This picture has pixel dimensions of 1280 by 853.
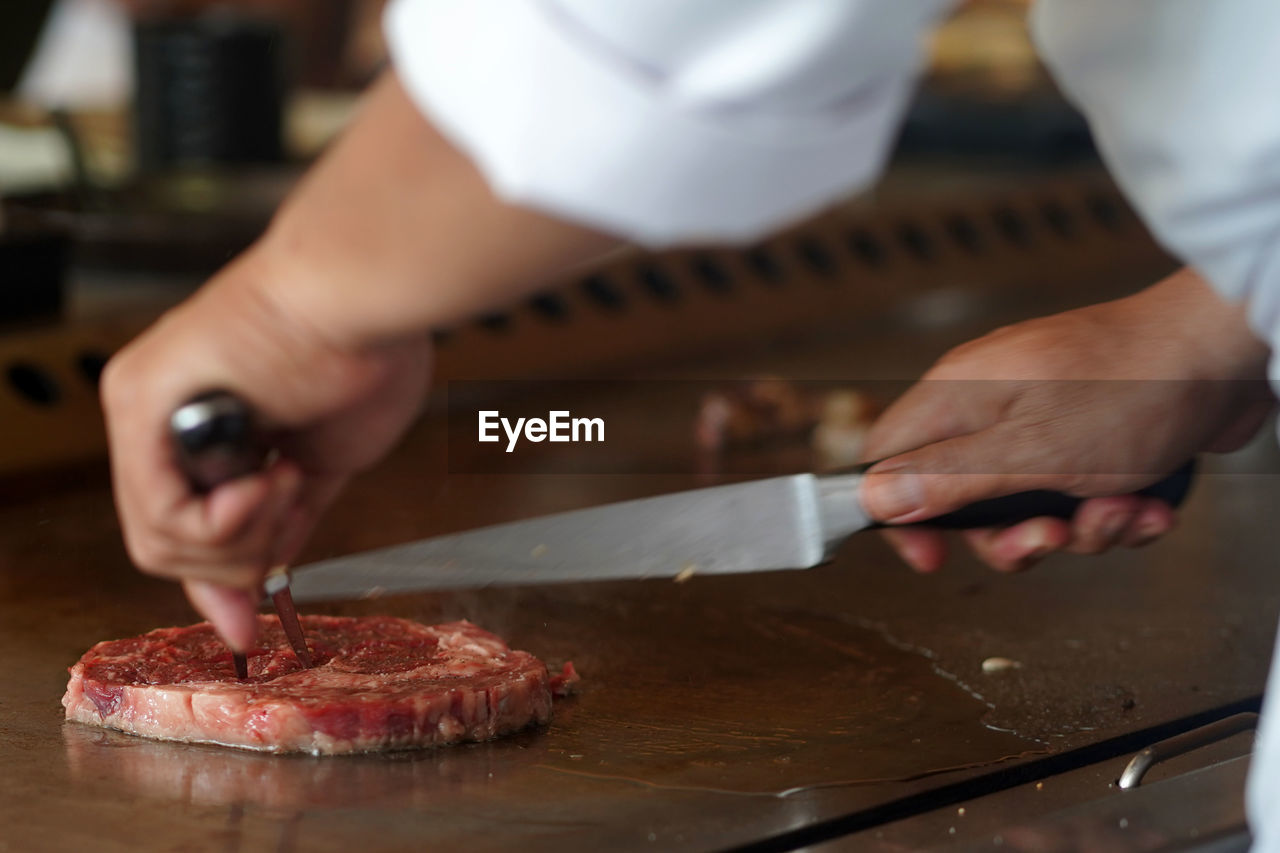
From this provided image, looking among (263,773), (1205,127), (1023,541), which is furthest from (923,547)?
(263,773)

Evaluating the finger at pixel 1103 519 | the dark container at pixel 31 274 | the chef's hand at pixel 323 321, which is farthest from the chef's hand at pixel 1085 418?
the dark container at pixel 31 274

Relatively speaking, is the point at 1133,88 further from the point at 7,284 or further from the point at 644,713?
the point at 7,284

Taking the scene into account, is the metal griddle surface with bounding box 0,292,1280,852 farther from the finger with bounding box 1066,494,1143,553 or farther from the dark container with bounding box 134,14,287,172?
the dark container with bounding box 134,14,287,172

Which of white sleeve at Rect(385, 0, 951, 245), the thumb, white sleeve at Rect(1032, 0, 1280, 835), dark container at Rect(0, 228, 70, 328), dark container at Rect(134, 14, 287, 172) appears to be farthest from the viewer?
dark container at Rect(134, 14, 287, 172)

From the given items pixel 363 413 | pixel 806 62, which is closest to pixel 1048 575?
pixel 363 413

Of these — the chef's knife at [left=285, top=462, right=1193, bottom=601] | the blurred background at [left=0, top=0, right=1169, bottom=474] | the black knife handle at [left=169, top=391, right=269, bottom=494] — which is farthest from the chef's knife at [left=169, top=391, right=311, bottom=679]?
the blurred background at [left=0, top=0, right=1169, bottom=474]

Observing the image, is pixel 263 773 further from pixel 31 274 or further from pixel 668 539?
pixel 31 274

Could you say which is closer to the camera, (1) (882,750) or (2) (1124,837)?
(2) (1124,837)
